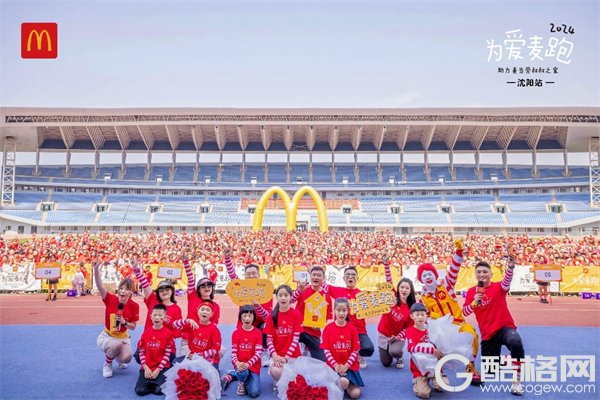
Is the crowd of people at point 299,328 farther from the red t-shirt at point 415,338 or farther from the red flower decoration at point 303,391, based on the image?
the red flower decoration at point 303,391

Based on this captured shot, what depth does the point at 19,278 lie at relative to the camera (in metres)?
17.6

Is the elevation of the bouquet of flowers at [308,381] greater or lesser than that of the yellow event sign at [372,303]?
lesser

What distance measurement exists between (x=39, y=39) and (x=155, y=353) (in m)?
5.06

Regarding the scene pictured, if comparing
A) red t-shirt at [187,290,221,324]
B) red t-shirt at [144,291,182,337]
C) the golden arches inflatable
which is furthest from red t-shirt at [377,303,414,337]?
the golden arches inflatable

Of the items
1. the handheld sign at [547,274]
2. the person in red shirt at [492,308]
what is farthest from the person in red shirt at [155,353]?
the handheld sign at [547,274]

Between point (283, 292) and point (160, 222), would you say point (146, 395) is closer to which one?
point (283, 292)

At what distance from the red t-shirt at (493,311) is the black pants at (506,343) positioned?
0.07 m

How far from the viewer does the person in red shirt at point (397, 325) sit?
6938mm

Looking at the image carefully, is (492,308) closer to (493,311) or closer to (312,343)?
(493,311)

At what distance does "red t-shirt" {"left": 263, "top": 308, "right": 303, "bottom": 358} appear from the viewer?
5.91 m

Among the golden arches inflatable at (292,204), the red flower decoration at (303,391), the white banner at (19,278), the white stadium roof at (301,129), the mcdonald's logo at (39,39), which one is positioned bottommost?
the white banner at (19,278)

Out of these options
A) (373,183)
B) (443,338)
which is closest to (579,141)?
(373,183)

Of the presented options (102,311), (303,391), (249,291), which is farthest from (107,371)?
(102,311)

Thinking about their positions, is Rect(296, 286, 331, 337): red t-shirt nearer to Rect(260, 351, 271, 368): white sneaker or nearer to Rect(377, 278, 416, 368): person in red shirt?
Rect(260, 351, 271, 368): white sneaker
